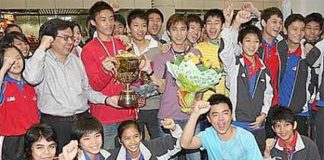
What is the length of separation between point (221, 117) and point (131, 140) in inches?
25.1

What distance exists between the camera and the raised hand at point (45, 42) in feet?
9.91

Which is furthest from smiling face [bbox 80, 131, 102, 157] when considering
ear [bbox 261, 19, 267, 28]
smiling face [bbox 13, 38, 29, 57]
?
ear [bbox 261, 19, 267, 28]

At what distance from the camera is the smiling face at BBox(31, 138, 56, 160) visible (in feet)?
9.44

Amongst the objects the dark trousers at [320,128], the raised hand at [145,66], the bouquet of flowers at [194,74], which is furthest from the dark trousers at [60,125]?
the dark trousers at [320,128]

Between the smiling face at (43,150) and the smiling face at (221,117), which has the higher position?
the smiling face at (221,117)

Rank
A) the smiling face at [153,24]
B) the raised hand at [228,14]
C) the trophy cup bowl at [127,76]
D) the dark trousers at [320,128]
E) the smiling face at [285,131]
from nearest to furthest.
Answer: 1. the trophy cup bowl at [127,76]
2. the raised hand at [228,14]
3. the smiling face at [285,131]
4. the dark trousers at [320,128]
5. the smiling face at [153,24]

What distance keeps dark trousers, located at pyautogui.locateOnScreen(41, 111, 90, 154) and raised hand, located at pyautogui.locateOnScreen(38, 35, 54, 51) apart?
1.59 feet

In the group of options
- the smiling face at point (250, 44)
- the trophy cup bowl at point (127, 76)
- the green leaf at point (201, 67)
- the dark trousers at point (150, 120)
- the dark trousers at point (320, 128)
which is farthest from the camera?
the dark trousers at point (320, 128)

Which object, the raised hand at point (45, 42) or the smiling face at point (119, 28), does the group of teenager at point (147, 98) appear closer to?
the raised hand at point (45, 42)

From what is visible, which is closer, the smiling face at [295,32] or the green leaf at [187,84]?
the green leaf at [187,84]

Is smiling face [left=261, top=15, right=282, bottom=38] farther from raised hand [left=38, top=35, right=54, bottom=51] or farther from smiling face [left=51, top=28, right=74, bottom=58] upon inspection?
raised hand [left=38, top=35, right=54, bottom=51]

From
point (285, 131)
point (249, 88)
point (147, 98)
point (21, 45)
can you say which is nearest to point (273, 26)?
point (249, 88)

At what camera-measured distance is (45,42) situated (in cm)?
304

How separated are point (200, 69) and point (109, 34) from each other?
821mm
